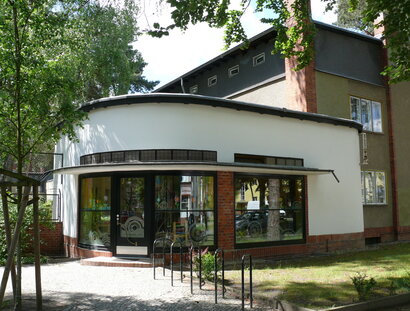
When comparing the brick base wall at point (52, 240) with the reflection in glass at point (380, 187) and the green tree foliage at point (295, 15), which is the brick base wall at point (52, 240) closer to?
the green tree foliage at point (295, 15)

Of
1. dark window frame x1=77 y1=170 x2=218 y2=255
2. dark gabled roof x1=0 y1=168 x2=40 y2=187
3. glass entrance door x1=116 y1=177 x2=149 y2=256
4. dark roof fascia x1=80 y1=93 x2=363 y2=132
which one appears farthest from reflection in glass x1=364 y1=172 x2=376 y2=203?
dark gabled roof x1=0 y1=168 x2=40 y2=187

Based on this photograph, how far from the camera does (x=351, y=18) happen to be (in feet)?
100

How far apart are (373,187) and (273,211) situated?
23.7ft

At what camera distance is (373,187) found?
18.7 metres

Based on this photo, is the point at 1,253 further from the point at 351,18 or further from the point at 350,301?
the point at 351,18

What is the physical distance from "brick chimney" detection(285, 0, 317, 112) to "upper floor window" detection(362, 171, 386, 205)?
4.30 m

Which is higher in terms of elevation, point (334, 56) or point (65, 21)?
point (334, 56)

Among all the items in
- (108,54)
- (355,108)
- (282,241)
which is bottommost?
(282,241)

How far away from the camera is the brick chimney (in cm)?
1672

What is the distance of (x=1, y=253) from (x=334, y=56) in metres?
14.7

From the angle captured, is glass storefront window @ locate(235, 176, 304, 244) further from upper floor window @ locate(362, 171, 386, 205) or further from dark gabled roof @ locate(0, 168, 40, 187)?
dark gabled roof @ locate(0, 168, 40, 187)

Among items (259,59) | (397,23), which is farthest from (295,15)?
(259,59)

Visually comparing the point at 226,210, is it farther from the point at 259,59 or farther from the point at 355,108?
the point at 355,108

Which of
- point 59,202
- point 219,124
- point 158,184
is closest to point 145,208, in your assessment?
point 158,184
